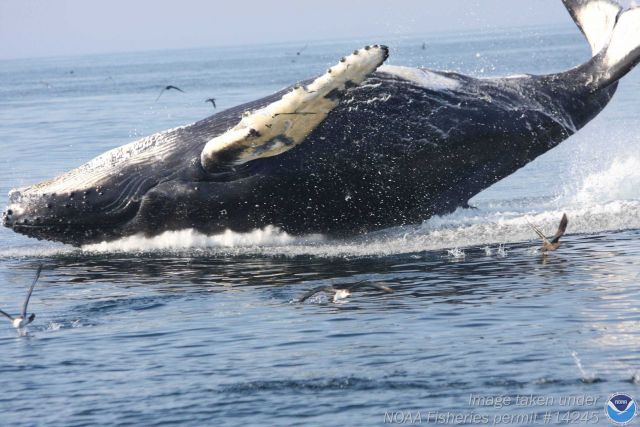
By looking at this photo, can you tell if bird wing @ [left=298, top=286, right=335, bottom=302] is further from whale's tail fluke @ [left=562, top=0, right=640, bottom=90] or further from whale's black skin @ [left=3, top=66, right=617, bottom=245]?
whale's tail fluke @ [left=562, top=0, right=640, bottom=90]

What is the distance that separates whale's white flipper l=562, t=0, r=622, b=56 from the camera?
20469 mm

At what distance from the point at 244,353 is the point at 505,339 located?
10.3 ft

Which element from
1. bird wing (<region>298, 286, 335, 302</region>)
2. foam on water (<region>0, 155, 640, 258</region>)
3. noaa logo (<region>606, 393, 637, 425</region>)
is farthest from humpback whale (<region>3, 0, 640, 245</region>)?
noaa logo (<region>606, 393, 637, 425</region>)

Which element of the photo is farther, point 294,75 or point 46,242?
point 294,75

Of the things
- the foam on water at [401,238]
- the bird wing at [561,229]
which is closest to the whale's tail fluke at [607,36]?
the foam on water at [401,238]

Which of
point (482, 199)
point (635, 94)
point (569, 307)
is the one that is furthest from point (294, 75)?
point (569, 307)

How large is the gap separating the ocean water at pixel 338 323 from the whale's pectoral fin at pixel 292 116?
1955 millimetres

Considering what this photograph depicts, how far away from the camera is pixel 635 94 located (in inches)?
2092

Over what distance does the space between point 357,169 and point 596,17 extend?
16.8 ft

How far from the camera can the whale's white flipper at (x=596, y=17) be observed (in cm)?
2047

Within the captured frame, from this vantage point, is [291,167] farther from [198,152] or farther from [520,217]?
[520,217]

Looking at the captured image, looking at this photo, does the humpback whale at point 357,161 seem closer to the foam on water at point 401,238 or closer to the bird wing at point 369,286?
the foam on water at point 401,238

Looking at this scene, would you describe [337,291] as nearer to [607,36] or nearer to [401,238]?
[401,238]

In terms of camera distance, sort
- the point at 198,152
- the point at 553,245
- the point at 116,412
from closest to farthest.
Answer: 1. the point at 116,412
2. the point at 553,245
3. the point at 198,152
